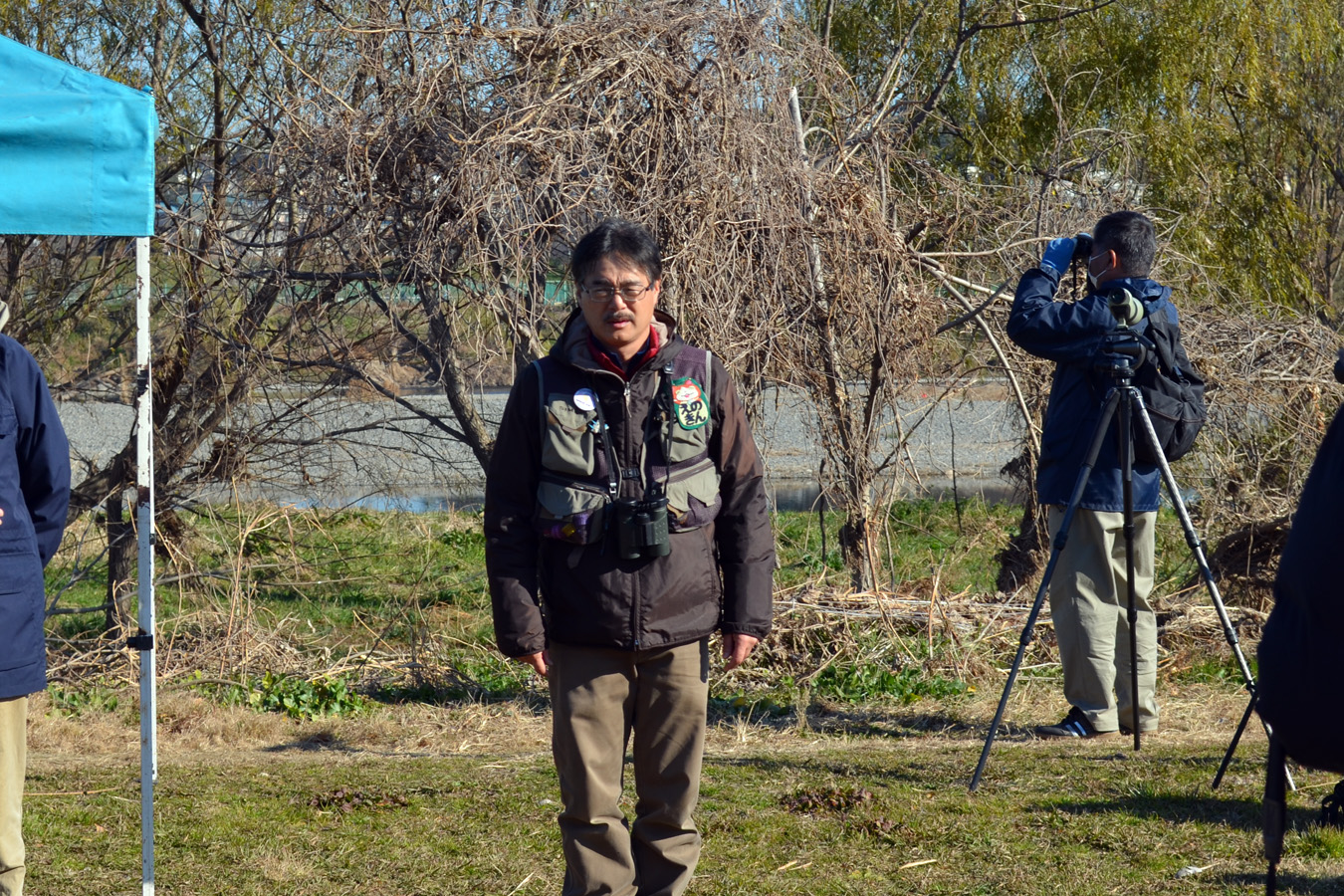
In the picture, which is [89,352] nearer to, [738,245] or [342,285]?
[342,285]

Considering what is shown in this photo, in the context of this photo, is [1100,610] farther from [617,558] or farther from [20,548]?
[20,548]

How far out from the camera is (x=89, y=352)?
8391 millimetres

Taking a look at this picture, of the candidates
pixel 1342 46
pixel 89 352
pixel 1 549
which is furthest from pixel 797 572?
pixel 1342 46

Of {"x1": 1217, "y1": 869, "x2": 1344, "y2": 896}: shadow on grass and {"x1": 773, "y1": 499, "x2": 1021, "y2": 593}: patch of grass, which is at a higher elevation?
{"x1": 773, "y1": 499, "x2": 1021, "y2": 593}: patch of grass

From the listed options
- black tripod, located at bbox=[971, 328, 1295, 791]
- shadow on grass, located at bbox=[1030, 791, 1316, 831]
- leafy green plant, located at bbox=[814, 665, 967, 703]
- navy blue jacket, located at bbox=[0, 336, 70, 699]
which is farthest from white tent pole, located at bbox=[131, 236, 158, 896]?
leafy green plant, located at bbox=[814, 665, 967, 703]

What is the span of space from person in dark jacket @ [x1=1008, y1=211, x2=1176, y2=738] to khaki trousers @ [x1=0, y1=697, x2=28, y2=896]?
3659mm

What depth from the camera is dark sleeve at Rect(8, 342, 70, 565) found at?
3389 mm

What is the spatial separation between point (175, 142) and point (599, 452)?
19.8ft

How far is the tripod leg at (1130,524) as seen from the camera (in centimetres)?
477

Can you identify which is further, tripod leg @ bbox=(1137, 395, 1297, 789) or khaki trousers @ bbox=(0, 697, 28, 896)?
tripod leg @ bbox=(1137, 395, 1297, 789)

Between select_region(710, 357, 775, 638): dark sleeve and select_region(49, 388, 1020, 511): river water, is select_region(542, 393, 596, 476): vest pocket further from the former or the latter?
select_region(49, 388, 1020, 511): river water

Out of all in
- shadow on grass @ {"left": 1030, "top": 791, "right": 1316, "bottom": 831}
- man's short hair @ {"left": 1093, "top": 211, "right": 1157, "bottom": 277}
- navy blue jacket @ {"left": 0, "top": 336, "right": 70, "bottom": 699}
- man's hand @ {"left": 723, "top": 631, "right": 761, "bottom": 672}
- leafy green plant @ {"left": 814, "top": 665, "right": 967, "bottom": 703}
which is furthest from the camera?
leafy green plant @ {"left": 814, "top": 665, "right": 967, "bottom": 703}

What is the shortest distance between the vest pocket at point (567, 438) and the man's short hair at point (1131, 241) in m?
2.78

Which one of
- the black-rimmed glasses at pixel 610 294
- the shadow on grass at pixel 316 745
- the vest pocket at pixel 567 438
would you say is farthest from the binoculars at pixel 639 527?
the shadow on grass at pixel 316 745
